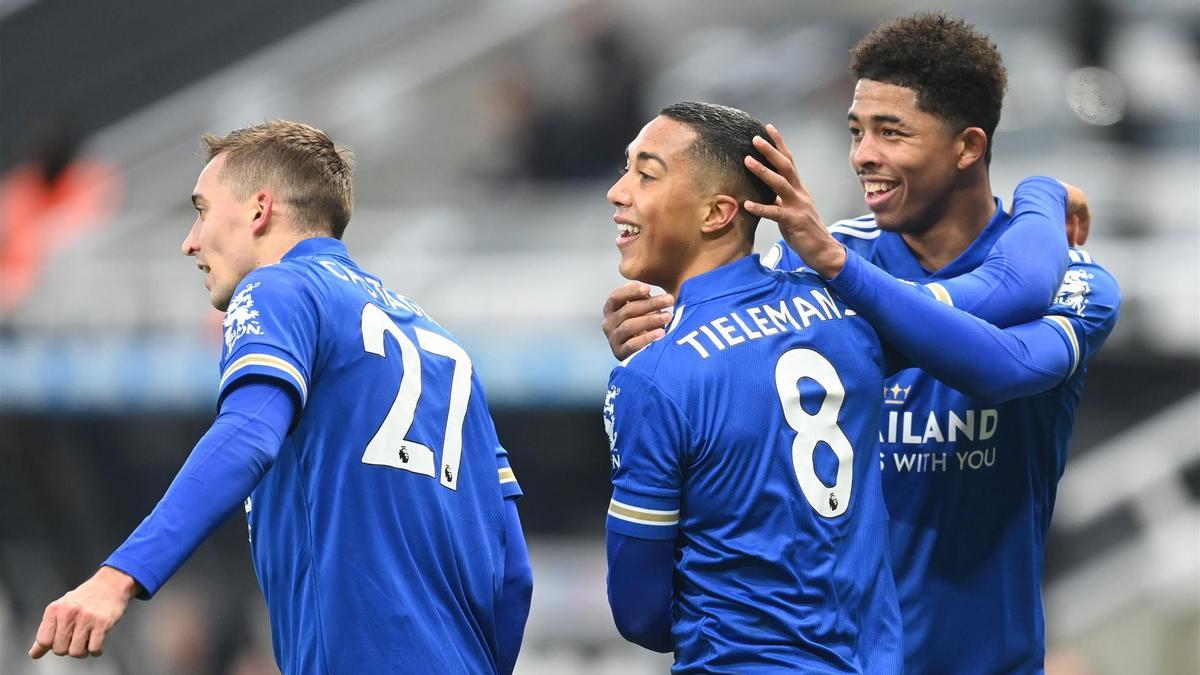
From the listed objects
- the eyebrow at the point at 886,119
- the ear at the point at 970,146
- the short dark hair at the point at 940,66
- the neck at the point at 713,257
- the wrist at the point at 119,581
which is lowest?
the wrist at the point at 119,581

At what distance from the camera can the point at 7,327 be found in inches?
422

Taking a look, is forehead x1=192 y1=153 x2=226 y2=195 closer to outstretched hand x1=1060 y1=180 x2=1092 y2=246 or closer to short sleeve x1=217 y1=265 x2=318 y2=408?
short sleeve x1=217 y1=265 x2=318 y2=408

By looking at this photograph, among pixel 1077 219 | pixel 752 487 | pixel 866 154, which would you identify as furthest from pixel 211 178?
pixel 1077 219

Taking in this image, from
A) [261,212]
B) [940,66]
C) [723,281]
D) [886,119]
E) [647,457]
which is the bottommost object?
[647,457]

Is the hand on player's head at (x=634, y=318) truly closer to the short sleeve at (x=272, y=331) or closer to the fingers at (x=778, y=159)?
the fingers at (x=778, y=159)

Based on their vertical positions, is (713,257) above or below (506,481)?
above

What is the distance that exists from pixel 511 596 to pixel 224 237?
1.04 m

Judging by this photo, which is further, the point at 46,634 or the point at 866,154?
the point at 866,154

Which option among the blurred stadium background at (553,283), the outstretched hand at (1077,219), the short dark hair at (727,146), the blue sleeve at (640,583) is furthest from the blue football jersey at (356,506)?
the blurred stadium background at (553,283)

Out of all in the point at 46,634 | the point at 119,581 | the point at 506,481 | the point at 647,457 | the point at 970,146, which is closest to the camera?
the point at 46,634

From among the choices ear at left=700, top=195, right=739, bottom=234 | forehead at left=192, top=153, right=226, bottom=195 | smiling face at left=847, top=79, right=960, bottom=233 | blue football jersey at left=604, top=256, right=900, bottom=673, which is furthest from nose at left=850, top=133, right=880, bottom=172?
forehead at left=192, top=153, right=226, bottom=195

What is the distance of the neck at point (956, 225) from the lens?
402cm

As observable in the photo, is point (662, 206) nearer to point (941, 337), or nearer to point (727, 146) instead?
point (727, 146)

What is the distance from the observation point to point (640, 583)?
3281 mm
